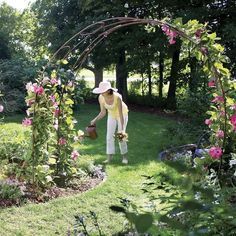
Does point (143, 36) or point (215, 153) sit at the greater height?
point (143, 36)

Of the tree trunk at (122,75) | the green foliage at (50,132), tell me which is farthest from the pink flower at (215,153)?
the tree trunk at (122,75)

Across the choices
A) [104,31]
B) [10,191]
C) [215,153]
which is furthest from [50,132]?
[215,153]

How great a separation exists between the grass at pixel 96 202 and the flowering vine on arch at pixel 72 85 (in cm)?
64

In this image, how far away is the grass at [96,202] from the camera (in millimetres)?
5023

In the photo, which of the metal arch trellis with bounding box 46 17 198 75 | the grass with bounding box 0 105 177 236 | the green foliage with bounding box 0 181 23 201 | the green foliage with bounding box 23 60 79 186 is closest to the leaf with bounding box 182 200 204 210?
the grass with bounding box 0 105 177 236

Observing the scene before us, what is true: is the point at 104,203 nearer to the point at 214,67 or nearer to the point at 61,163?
the point at 61,163

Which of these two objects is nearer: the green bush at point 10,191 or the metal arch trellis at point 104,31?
the metal arch trellis at point 104,31

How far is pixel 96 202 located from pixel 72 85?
1.91 m

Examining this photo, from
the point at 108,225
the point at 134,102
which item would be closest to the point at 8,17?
the point at 134,102

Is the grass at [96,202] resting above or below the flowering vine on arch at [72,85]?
below

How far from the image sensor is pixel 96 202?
5.92 meters

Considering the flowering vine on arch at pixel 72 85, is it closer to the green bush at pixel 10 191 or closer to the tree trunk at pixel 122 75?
the green bush at pixel 10 191

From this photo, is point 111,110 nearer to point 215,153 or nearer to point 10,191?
point 10,191

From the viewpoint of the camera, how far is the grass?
5023 millimetres
